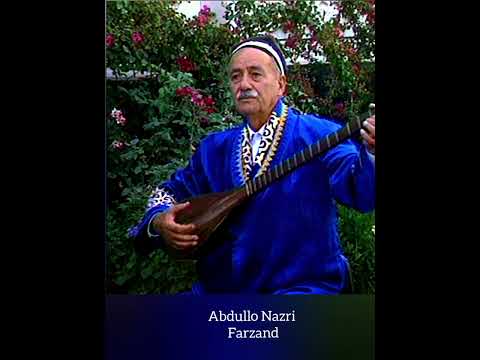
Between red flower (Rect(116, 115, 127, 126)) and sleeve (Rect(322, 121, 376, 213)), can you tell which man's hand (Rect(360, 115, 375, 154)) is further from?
red flower (Rect(116, 115, 127, 126))

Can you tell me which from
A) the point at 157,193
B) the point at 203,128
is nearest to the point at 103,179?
the point at 157,193

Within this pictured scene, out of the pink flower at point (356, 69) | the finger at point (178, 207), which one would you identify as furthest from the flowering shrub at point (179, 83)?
the finger at point (178, 207)

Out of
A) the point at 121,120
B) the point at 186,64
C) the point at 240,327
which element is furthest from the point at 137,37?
the point at 240,327

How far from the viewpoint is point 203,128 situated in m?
3.32

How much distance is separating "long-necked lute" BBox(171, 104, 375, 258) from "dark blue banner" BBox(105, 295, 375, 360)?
8.7 inches

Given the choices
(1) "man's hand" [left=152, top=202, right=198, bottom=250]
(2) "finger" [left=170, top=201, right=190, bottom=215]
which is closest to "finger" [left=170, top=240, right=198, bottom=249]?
(1) "man's hand" [left=152, top=202, right=198, bottom=250]

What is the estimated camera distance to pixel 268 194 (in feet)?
10.7

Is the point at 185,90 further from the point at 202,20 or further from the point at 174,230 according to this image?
the point at 174,230

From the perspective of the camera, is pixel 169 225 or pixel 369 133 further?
pixel 169 225

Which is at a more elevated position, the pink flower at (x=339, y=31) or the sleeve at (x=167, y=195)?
the pink flower at (x=339, y=31)

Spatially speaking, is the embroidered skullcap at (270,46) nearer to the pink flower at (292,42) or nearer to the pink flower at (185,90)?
the pink flower at (292,42)

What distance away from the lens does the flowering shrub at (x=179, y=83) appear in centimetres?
326

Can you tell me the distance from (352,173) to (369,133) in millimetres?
149

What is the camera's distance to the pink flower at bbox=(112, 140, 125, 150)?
331cm
